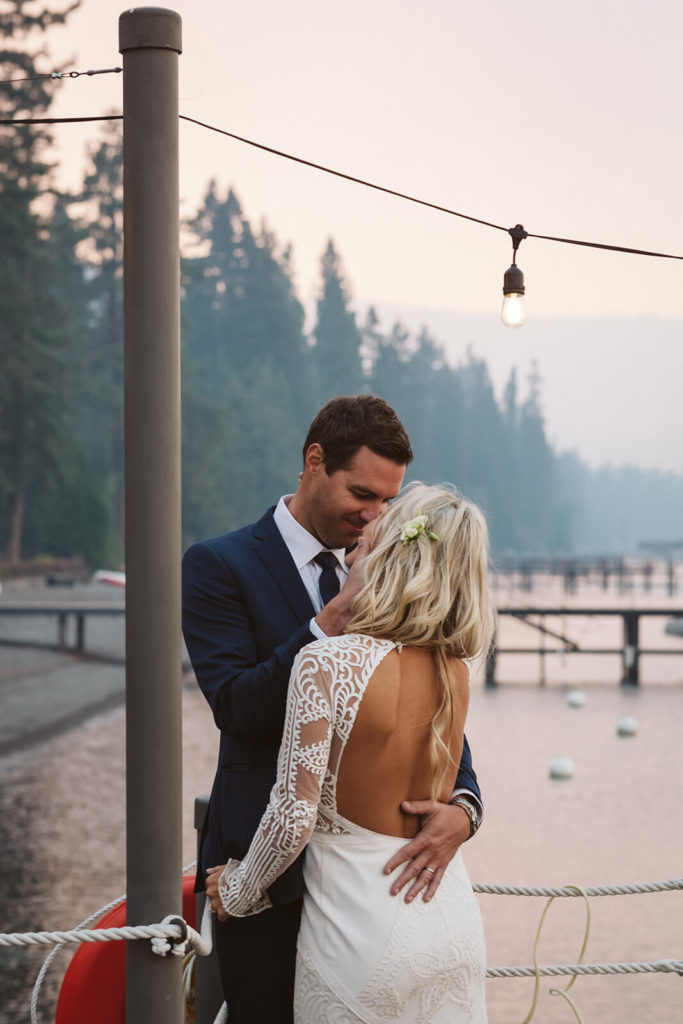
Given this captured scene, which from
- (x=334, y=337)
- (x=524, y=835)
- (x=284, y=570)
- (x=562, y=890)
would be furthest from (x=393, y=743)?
(x=334, y=337)

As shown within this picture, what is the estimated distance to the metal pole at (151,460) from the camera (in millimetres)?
2213

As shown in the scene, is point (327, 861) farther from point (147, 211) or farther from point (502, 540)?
point (502, 540)

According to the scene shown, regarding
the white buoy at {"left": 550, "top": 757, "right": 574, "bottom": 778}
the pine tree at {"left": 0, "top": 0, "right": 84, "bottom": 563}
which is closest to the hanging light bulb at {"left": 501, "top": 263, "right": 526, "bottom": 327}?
the white buoy at {"left": 550, "top": 757, "right": 574, "bottom": 778}

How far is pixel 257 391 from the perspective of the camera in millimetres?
75938

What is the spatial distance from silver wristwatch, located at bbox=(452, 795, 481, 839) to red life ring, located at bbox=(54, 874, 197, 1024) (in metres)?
0.91

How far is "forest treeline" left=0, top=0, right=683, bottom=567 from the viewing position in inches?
1746

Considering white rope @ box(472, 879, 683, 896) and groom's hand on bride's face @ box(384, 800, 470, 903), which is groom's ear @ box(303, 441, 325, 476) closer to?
groom's hand on bride's face @ box(384, 800, 470, 903)

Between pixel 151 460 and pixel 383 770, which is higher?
pixel 151 460

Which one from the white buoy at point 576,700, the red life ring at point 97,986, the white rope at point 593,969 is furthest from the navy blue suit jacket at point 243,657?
the white buoy at point 576,700

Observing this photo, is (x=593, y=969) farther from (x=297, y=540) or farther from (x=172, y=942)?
(x=297, y=540)

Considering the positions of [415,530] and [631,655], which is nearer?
[415,530]

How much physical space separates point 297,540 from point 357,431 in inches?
10.4

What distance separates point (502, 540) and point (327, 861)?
399ft

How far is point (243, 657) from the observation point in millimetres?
2350
